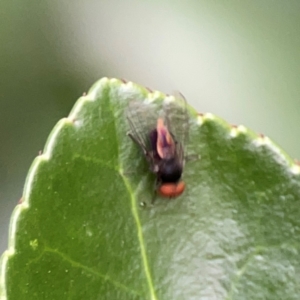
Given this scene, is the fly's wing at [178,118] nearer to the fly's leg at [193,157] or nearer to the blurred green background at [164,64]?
the fly's leg at [193,157]

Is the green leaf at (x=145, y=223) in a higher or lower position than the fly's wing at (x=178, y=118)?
lower

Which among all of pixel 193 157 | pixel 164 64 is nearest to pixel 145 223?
pixel 193 157

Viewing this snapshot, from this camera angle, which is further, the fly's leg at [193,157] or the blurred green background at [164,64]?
the blurred green background at [164,64]

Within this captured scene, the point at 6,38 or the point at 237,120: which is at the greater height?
the point at 6,38

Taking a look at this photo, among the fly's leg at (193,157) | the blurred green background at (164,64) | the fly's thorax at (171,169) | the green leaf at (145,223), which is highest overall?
the blurred green background at (164,64)

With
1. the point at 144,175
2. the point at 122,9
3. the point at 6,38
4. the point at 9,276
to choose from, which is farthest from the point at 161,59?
the point at 9,276

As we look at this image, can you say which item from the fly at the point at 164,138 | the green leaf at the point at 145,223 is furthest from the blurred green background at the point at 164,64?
the green leaf at the point at 145,223

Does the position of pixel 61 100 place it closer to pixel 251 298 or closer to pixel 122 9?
pixel 122 9
